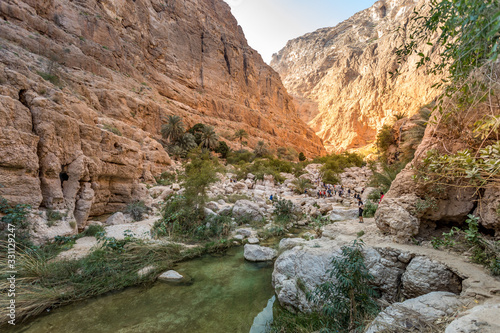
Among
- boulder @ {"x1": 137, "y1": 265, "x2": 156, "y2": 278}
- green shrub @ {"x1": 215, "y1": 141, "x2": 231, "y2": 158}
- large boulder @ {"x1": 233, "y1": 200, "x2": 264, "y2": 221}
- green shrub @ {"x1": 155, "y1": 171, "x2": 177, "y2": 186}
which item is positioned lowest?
boulder @ {"x1": 137, "y1": 265, "x2": 156, "y2": 278}

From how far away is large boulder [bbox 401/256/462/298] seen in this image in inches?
120

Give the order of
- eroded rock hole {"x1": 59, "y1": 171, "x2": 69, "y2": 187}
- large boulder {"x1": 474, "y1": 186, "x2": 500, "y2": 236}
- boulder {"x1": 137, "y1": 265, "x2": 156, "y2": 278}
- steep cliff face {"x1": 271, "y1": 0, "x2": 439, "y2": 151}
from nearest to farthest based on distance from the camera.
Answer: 1. large boulder {"x1": 474, "y1": 186, "x2": 500, "y2": 236}
2. boulder {"x1": 137, "y1": 265, "x2": 156, "y2": 278}
3. eroded rock hole {"x1": 59, "y1": 171, "x2": 69, "y2": 187}
4. steep cliff face {"x1": 271, "y1": 0, "x2": 439, "y2": 151}

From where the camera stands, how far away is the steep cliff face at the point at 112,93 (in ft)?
20.4

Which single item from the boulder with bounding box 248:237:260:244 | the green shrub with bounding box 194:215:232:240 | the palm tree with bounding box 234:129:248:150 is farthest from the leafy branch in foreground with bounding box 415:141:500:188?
the palm tree with bounding box 234:129:248:150

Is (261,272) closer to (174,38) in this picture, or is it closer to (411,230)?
(411,230)

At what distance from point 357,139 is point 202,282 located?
63250mm

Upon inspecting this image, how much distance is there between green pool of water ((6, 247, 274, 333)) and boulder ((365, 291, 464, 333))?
2.50 meters

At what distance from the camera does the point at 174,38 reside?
1563 inches

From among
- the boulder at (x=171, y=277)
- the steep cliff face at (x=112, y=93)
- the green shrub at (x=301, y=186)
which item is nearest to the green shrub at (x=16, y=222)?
the steep cliff face at (x=112, y=93)

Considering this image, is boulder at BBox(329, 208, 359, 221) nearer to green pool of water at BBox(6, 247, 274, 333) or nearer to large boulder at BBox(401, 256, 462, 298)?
green pool of water at BBox(6, 247, 274, 333)

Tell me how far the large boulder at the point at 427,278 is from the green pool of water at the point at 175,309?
2.84m

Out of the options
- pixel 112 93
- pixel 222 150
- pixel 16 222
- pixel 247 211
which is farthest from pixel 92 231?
pixel 222 150

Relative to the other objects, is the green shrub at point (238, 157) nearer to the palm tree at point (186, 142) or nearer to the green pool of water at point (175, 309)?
Answer: the palm tree at point (186, 142)

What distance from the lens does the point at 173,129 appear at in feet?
82.7
